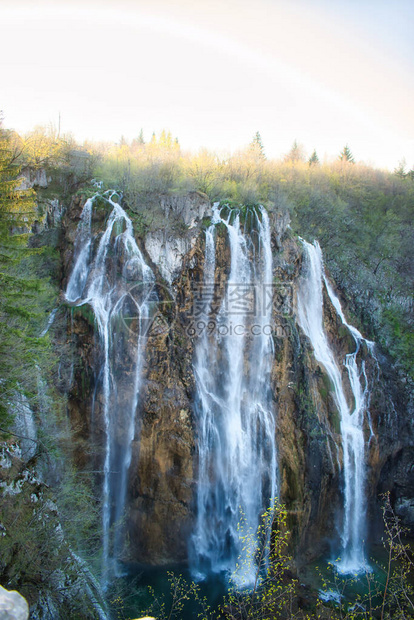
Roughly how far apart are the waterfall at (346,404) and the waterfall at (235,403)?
3081mm

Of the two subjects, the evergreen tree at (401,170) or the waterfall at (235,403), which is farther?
the evergreen tree at (401,170)

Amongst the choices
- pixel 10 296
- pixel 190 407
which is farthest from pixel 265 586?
pixel 10 296

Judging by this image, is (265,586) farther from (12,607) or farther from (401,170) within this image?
(401,170)

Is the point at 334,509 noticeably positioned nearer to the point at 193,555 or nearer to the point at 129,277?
the point at 193,555

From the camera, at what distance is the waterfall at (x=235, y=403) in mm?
17297

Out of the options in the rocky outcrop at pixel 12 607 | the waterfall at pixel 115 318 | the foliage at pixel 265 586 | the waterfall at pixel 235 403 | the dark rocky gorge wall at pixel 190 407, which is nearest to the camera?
the rocky outcrop at pixel 12 607

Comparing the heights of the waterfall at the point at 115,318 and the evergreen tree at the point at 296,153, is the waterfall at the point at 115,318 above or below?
below

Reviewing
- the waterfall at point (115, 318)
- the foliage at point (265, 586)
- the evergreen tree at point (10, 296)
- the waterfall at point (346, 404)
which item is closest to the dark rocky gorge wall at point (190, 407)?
the waterfall at point (115, 318)

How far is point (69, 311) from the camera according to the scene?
1767 centimetres

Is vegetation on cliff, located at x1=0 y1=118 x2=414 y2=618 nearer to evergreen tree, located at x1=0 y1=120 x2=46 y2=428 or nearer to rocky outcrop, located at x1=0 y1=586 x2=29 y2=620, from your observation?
evergreen tree, located at x1=0 y1=120 x2=46 y2=428

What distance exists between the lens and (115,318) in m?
17.7

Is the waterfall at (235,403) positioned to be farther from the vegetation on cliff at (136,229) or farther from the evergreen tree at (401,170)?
the evergreen tree at (401,170)

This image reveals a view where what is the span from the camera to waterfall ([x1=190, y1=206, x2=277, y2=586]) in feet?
56.7

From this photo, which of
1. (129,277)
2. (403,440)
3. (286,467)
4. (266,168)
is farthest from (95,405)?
(266,168)
